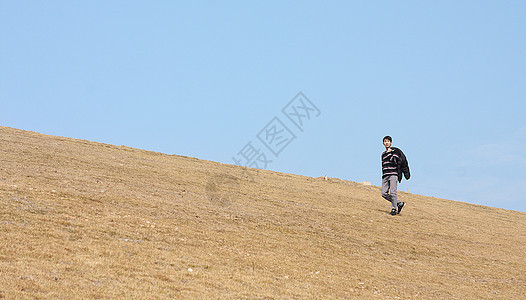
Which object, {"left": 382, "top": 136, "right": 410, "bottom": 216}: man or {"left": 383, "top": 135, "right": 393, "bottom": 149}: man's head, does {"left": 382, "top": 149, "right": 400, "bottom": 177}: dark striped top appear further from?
{"left": 383, "top": 135, "right": 393, "bottom": 149}: man's head

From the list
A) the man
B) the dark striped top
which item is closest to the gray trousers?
the man

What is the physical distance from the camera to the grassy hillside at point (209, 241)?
10.4m

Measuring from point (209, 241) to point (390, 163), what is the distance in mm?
12370

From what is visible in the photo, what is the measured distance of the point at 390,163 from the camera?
952 inches

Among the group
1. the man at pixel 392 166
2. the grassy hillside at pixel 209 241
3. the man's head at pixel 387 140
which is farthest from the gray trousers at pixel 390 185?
the man's head at pixel 387 140

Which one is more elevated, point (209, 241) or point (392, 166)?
point (392, 166)

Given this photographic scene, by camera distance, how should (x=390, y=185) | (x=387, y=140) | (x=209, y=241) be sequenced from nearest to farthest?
(x=209, y=241), (x=387, y=140), (x=390, y=185)

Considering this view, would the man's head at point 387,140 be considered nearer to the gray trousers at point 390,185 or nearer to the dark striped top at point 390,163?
the dark striped top at point 390,163

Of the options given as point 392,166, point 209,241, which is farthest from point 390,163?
point 209,241

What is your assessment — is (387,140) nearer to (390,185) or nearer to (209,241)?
(390,185)

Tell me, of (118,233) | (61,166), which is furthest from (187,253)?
(61,166)

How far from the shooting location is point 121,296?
30.0ft

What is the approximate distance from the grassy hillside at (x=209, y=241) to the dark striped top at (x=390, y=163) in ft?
7.31

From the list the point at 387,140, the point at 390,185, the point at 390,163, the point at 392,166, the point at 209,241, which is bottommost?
the point at 209,241
